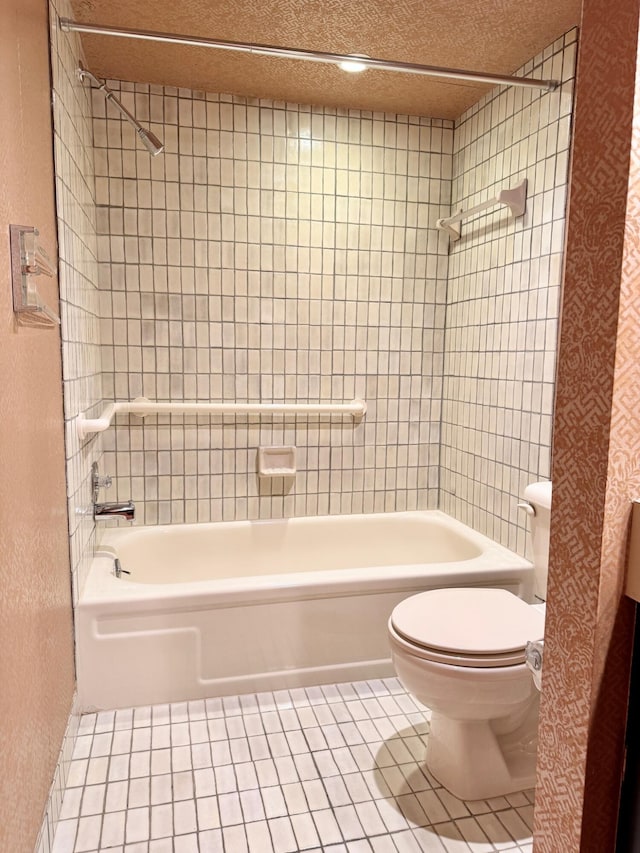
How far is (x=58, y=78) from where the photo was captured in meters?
1.73

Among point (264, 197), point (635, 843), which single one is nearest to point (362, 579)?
point (635, 843)

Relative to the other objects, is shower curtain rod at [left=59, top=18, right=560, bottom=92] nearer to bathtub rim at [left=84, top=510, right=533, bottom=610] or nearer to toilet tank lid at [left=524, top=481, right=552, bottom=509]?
toilet tank lid at [left=524, top=481, right=552, bottom=509]

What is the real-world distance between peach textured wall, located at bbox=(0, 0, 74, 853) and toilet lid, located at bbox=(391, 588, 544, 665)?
911 millimetres

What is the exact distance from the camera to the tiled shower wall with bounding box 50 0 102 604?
1.73 m

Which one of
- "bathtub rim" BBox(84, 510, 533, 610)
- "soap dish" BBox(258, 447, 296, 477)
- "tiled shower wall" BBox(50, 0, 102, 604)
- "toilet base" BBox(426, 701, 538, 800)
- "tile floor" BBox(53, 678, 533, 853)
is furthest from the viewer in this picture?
"soap dish" BBox(258, 447, 296, 477)

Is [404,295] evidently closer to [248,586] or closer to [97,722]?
[248,586]

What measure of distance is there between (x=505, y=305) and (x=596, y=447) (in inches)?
72.1

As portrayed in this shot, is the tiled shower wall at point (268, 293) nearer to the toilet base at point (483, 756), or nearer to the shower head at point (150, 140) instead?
the shower head at point (150, 140)

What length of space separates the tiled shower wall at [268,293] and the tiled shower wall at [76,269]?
19cm

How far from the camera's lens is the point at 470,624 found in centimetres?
164

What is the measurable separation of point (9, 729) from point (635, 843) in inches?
39.5

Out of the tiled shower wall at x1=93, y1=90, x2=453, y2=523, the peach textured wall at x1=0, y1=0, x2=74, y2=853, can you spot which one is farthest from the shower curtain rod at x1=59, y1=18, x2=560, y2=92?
the tiled shower wall at x1=93, y1=90, x2=453, y2=523

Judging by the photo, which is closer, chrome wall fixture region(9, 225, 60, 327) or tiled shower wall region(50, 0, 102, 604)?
chrome wall fixture region(9, 225, 60, 327)

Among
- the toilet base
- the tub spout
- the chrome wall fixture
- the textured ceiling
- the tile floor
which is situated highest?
the textured ceiling
